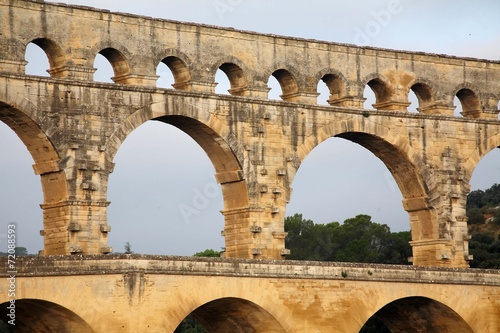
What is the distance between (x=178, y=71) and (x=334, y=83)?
6.48 metres

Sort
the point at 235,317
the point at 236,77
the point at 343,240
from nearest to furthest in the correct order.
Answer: the point at 235,317 → the point at 236,77 → the point at 343,240

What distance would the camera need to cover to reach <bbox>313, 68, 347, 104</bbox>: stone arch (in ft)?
172

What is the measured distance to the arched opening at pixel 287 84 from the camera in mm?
51656

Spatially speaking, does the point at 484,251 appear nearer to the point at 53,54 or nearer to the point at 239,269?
the point at 239,269

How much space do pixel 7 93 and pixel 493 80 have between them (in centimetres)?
2071

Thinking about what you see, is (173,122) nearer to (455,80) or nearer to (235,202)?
(235,202)

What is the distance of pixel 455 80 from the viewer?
56062mm

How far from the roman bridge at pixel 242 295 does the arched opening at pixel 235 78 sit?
652 centimetres

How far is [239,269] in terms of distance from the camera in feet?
151

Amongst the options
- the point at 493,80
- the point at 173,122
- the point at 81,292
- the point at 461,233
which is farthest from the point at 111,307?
the point at 493,80

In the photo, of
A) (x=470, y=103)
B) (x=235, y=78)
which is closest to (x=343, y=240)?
(x=470, y=103)

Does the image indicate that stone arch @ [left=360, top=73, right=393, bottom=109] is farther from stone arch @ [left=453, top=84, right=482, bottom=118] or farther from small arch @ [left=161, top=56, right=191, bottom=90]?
small arch @ [left=161, top=56, right=191, bottom=90]

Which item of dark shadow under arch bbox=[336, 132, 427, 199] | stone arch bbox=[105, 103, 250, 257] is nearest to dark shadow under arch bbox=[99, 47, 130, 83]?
stone arch bbox=[105, 103, 250, 257]

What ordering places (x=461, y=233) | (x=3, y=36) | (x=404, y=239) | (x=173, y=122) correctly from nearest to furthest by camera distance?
(x=3, y=36) < (x=173, y=122) < (x=461, y=233) < (x=404, y=239)
